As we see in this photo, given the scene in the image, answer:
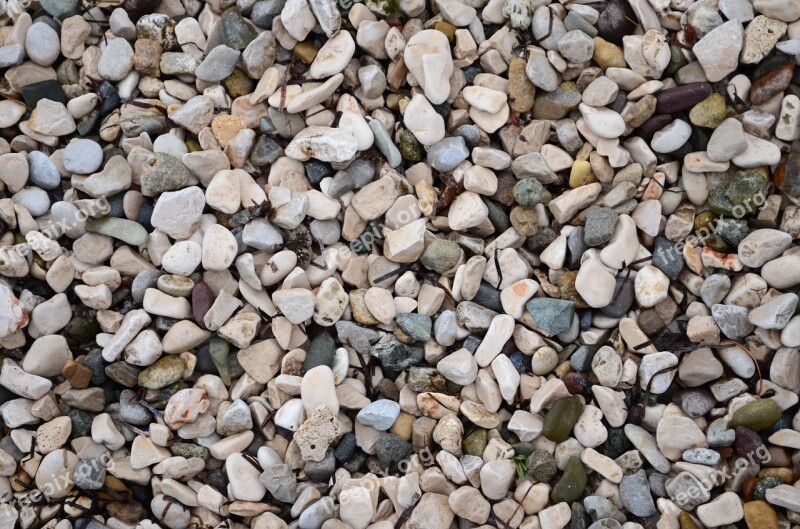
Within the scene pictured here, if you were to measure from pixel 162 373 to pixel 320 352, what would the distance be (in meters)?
0.38

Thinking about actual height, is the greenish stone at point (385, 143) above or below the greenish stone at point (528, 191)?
above

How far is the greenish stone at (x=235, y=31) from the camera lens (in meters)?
1.91

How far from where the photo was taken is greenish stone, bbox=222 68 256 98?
1.95 meters

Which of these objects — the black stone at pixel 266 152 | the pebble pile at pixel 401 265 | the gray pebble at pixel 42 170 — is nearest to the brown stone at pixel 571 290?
the pebble pile at pixel 401 265

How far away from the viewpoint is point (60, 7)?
1.99 meters

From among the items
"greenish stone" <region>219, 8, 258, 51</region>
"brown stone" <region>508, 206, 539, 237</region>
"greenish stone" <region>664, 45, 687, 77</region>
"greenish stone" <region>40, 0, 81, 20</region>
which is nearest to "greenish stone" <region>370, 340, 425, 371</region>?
"brown stone" <region>508, 206, 539, 237</region>

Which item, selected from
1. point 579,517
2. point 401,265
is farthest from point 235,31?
point 579,517

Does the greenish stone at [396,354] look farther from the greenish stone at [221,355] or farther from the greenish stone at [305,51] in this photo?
the greenish stone at [305,51]

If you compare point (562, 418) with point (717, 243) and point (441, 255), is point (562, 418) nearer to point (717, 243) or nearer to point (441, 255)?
point (441, 255)

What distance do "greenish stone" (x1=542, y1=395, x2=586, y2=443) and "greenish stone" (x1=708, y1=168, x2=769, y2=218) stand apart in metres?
0.59

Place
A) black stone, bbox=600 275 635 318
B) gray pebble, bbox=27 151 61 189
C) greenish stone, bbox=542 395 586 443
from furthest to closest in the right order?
gray pebble, bbox=27 151 61 189, black stone, bbox=600 275 635 318, greenish stone, bbox=542 395 586 443

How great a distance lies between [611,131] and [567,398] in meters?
0.67

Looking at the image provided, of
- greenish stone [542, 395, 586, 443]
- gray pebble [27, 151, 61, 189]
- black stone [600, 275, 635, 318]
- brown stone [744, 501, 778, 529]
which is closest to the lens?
brown stone [744, 501, 778, 529]

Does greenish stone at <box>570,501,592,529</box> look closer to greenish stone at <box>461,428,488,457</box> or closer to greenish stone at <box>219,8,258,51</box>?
greenish stone at <box>461,428,488,457</box>
